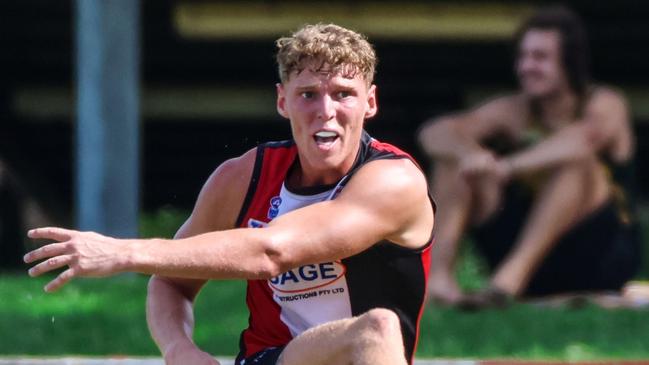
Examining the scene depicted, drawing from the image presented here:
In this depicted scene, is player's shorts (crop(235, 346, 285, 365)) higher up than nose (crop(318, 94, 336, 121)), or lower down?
lower down

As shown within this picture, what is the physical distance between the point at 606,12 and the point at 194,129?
327 cm

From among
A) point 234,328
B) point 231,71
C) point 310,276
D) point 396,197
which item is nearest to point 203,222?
point 310,276

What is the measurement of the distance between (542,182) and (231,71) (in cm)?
496

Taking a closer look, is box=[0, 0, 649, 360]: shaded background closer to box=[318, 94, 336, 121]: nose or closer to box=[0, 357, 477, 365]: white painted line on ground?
box=[0, 357, 477, 365]: white painted line on ground

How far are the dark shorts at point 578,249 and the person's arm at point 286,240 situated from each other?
350 cm

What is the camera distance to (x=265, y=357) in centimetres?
416

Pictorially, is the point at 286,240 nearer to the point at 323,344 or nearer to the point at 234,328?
the point at 323,344

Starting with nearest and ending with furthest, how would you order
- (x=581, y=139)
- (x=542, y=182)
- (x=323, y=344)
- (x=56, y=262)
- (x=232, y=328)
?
(x=56, y=262)
(x=323, y=344)
(x=232, y=328)
(x=581, y=139)
(x=542, y=182)

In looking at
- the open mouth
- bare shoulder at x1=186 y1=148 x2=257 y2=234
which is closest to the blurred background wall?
bare shoulder at x1=186 y1=148 x2=257 y2=234

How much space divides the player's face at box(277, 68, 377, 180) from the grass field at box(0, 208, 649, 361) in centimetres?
218

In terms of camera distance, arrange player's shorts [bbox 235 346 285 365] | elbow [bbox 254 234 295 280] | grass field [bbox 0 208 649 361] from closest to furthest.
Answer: elbow [bbox 254 234 295 280]
player's shorts [bbox 235 346 285 365]
grass field [bbox 0 208 649 361]

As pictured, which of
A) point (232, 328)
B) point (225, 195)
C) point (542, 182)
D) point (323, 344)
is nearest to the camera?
point (323, 344)

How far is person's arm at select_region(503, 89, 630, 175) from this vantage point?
7336 mm

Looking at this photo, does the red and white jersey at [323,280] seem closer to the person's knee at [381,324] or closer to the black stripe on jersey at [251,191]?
the black stripe on jersey at [251,191]
